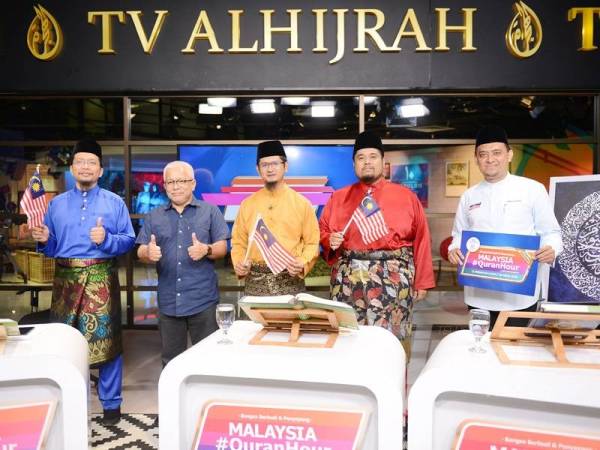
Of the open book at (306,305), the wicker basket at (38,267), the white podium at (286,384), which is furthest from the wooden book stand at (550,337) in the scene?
the wicker basket at (38,267)

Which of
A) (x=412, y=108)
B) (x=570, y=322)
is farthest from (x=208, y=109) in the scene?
(x=570, y=322)

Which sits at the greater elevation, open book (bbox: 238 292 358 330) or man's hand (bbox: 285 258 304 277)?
open book (bbox: 238 292 358 330)

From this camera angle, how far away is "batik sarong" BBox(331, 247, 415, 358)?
10.1 feet

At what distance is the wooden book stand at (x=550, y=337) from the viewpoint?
63.0 inches

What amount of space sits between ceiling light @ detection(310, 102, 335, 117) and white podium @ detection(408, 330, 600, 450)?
368cm

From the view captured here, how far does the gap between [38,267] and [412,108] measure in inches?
156

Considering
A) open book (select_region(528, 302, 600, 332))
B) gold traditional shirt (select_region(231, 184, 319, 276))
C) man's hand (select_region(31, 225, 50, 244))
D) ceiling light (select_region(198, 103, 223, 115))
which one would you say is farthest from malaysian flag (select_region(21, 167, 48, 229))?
open book (select_region(528, 302, 600, 332))

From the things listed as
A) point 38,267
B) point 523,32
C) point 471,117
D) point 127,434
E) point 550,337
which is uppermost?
point 523,32

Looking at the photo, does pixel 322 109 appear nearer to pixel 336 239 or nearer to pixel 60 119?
pixel 336 239

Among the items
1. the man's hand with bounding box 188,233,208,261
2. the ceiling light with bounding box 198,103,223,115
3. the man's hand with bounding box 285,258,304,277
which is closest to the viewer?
the man's hand with bounding box 285,258,304,277

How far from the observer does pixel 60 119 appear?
17.4 feet

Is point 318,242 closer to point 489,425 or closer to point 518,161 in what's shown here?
point 489,425

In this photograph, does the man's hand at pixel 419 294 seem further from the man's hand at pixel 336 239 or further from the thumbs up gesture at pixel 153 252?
the thumbs up gesture at pixel 153 252

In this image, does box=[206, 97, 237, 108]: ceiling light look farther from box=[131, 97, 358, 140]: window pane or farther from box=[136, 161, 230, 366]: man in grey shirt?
box=[136, 161, 230, 366]: man in grey shirt
